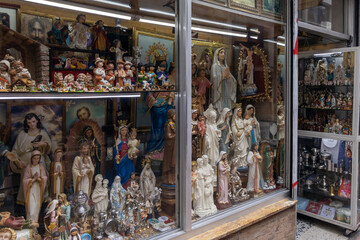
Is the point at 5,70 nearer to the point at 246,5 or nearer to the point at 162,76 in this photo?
the point at 162,76

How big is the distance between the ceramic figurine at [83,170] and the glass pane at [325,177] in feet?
9.56

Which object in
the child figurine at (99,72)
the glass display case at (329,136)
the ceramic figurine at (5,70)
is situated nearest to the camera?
the ceramic figurine at (5,70)

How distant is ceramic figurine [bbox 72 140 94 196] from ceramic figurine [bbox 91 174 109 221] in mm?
44

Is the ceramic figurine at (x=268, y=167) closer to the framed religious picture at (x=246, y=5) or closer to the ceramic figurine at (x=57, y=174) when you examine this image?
the framed religious picture at (x=246, y=5)

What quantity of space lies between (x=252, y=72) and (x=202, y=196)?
1244mm

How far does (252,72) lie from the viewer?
2801 millimetres

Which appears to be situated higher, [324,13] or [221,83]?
[324,13]

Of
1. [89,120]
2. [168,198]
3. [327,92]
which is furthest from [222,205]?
[327,92]

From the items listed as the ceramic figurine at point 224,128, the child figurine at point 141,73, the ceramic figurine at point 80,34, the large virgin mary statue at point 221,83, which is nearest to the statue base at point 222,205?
the ceramic figurine at point 224,128

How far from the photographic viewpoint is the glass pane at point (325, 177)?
Result: 349 centimetres

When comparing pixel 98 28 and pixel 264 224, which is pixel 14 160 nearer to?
pixel 98 28

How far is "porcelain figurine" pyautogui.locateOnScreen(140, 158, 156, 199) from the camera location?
2.09 meters

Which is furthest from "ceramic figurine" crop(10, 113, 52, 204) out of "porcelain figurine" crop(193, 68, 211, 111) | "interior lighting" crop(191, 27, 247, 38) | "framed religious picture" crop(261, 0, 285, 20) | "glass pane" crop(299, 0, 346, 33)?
"glass pane" crop(299, 0, 346, 33)

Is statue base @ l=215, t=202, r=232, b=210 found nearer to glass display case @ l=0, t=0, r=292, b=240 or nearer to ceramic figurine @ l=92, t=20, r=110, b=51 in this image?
glass display case @ l=0, t=0, r=292, b=240
